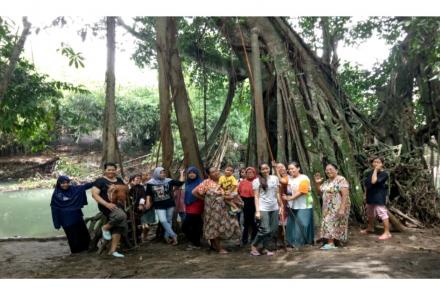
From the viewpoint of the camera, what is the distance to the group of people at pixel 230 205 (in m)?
4.16

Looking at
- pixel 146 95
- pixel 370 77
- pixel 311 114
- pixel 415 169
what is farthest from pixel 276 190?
pixel 146 95

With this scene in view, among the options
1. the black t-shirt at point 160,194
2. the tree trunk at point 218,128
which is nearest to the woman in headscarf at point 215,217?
the black t-shirt at point 160,194

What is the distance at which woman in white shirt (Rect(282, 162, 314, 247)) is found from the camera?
4.26 metres

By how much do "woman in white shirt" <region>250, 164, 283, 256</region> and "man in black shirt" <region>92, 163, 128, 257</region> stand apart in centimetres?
132

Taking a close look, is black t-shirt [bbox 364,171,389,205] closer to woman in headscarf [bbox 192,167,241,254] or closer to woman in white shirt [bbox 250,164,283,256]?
woman in white shirt [bbox 250,164,283,256]

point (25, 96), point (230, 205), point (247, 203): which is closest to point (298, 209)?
point (247, 203)

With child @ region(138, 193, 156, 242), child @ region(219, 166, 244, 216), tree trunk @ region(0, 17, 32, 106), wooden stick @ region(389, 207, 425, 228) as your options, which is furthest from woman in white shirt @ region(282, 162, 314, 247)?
tree trunk @ region(0, 17, 32, 106)

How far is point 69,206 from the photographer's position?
14.6 ft

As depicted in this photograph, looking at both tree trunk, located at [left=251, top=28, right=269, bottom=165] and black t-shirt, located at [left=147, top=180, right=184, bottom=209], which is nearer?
black t-shirt, located at [left=147, top=180, right=184, bottom=209]

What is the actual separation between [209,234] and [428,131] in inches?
172

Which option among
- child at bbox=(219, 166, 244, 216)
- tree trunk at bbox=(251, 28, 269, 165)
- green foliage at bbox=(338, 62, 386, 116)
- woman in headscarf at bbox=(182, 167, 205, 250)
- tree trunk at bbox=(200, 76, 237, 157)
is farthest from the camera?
green foliage at bbox=(338, 62, 386, 116)

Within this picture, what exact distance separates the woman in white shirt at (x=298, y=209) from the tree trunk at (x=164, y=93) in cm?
148

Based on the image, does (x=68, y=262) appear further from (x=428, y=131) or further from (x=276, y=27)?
(x=428, y=131)

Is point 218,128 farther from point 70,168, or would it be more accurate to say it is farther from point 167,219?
point 70,168
